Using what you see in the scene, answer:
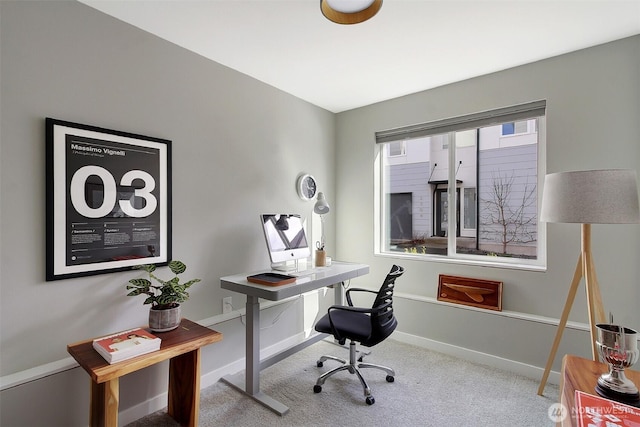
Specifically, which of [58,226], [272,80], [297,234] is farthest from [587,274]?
[58,226]

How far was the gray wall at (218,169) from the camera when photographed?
1.61m

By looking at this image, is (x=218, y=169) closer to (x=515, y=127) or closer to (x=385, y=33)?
(x=385, y=33)

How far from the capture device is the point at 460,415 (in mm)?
2025

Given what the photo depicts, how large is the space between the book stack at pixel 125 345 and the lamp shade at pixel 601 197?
2.41 metres

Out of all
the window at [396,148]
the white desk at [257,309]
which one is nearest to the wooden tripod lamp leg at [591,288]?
the white desk at [257,309]

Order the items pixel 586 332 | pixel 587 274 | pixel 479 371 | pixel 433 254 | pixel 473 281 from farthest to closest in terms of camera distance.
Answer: pixel 433 254 < pixel 473 281 < pixel 479 371 < pixel 586 332 < pixel 587 274

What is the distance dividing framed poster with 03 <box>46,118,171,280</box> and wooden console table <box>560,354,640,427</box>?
7.37 feet

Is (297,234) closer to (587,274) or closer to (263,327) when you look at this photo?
(263,327)

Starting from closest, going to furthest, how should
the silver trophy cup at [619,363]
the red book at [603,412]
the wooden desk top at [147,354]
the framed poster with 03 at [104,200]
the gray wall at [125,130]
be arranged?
1. the red book at [603,412]
2. the silver trophy cup at [619,363]
3. the wooden desk top at [147,354]
4. the gray wall at [125,130]
5. the framed poster with 03 at [104,200]

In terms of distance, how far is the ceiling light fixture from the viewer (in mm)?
1644

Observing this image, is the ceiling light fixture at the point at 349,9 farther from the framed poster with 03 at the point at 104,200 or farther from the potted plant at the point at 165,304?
the potted plant at the point at 165,304

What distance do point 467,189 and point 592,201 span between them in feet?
4.19

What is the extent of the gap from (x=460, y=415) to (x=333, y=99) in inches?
115

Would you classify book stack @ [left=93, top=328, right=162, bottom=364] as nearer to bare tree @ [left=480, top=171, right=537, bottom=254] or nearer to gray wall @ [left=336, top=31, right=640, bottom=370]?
gray wall @ [left=336, top=31, right=640, bottom=370]
